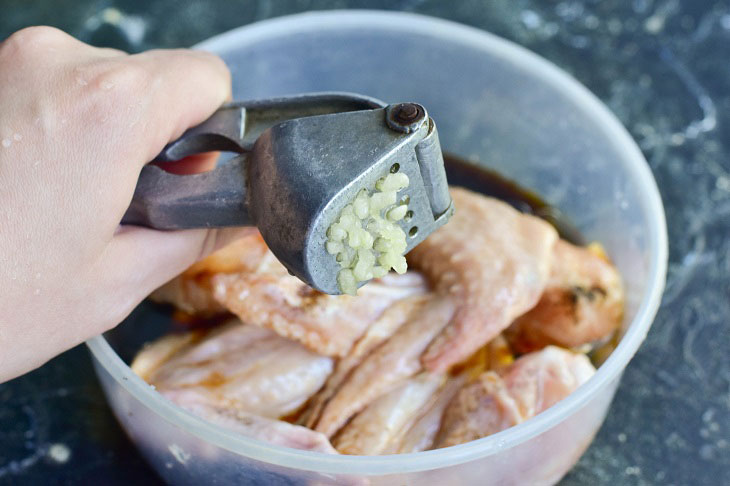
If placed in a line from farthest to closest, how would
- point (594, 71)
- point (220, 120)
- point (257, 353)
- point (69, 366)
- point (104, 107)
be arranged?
point (594, 71) < point (69, 366) < point (257, 353) < point (220, 120) < point (104, 107)

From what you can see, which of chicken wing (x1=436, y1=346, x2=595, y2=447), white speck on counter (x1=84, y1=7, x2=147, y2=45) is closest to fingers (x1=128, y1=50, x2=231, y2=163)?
chicken wing (x1=436, y1=346, x2=595, y2=447)

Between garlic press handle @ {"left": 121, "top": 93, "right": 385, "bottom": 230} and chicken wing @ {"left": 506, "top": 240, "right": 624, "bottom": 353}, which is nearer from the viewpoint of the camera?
garlic press handle @ {"left": 121, "top": 93, "right": 385, "bottom": 230}

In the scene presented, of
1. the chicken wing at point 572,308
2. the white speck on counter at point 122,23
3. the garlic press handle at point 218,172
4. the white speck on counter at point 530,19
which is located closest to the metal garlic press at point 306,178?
the garlic press handle at point 218,172

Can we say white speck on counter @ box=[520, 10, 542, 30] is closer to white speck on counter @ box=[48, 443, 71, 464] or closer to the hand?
the hand

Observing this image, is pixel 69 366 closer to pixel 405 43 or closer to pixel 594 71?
pixel 405 43

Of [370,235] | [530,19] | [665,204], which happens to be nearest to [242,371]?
[370,235]

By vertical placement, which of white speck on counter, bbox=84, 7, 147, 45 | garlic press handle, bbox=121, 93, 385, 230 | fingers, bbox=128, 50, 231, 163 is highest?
fingers, bbox=128, 50, 231, 163

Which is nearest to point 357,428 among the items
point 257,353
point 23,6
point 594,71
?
point 257,353
